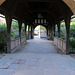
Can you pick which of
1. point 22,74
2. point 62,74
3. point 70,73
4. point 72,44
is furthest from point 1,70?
point 72,44

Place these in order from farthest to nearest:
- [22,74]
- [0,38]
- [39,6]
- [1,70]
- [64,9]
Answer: [39,6] < [0,38] < [64,9] < [1,70] < [22,74]

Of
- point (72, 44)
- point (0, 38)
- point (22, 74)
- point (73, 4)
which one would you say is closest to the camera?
point (73, 4)

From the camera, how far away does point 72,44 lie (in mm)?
8836

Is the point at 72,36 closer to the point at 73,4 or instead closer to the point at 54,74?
the point at 54,74

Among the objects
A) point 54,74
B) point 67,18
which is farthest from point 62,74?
point 67,18

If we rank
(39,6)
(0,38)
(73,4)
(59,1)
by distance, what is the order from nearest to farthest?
(73,4) < (59,1) < (0,38) < (39,6)

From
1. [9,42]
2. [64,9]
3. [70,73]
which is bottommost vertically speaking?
[70,73]

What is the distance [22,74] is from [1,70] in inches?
35.9

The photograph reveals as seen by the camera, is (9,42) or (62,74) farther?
(9,42)

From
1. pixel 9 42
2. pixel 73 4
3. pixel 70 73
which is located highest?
pixel 73 4

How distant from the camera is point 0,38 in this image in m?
8.16

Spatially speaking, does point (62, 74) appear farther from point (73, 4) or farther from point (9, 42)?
point (9, 42)

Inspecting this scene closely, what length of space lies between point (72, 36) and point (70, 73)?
7055 mm

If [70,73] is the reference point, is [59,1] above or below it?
above
